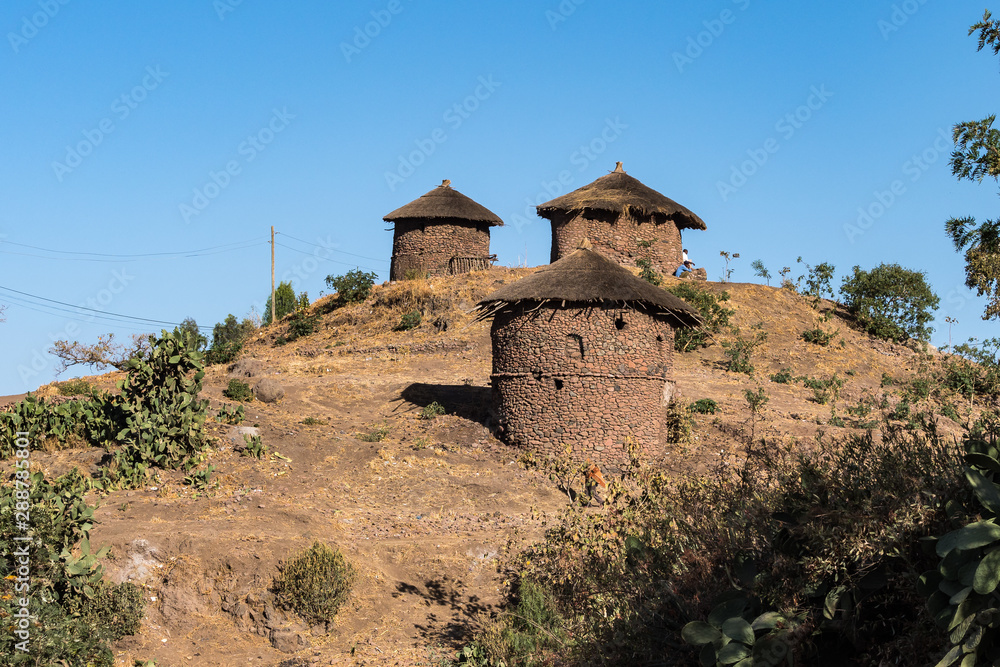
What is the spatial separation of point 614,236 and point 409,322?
8.58 meters

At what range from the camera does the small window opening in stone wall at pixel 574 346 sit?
55.0 ft

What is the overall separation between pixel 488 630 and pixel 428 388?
12158mm

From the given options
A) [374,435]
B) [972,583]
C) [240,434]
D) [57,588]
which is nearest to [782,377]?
[374,435]

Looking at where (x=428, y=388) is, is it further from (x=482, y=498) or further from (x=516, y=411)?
(x=482, y=498)

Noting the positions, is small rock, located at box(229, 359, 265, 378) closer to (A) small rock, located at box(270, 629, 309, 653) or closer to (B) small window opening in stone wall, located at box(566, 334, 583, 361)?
(B) small window opening in stone wall, located at box(566, 334, 583, 361)

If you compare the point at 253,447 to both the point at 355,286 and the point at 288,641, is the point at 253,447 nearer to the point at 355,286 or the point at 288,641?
the point at 288,641

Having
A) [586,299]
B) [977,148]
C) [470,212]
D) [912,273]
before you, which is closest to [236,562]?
[586,299]

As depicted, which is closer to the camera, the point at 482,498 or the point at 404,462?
the point at 482,498

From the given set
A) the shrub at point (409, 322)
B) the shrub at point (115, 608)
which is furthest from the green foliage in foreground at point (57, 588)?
the shrub at point (409, 322)

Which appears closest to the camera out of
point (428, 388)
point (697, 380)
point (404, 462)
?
point (404, 462)

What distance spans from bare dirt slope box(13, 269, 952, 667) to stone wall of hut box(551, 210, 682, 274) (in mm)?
7153

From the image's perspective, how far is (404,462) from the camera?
16.0m

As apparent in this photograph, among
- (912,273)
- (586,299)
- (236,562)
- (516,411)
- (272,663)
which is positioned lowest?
(272,663)

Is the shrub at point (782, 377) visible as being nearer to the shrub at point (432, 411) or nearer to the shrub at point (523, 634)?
the shrub at point (432, 411)
